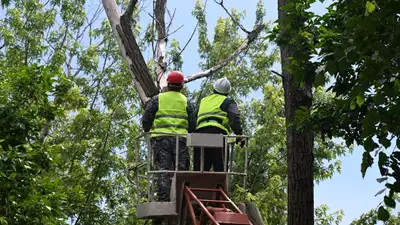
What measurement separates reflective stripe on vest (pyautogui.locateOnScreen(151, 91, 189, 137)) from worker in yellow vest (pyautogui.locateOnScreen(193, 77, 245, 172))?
22 centimetres

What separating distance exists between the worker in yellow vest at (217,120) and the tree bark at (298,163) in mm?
672

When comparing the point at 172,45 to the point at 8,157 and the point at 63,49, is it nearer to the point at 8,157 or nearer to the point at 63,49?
the point at 63,49

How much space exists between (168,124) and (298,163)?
1.56 m

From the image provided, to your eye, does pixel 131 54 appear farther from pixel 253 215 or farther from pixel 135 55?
pixel 253 215

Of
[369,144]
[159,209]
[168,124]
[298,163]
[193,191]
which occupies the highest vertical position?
[168,124]

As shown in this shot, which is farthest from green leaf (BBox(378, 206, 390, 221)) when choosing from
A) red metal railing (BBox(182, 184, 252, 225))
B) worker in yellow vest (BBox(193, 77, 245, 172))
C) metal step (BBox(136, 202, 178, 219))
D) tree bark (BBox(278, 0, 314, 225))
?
worker in yellow vest (BBox(193, 77, 245, 172))

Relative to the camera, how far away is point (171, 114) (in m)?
8.27

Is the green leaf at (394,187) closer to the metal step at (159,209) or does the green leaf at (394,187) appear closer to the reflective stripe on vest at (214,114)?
the metal step at (159,209)

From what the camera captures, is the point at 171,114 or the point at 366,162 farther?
the point at 171,114

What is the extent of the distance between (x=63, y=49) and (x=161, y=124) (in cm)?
1561

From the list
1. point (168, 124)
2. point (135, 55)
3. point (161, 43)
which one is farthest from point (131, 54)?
point (168, 124)

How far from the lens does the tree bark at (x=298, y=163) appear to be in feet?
24.5

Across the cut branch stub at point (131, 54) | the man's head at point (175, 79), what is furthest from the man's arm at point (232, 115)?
the cut branch stub at point (131, 54)

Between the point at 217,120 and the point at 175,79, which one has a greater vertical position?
the point at 175,79
